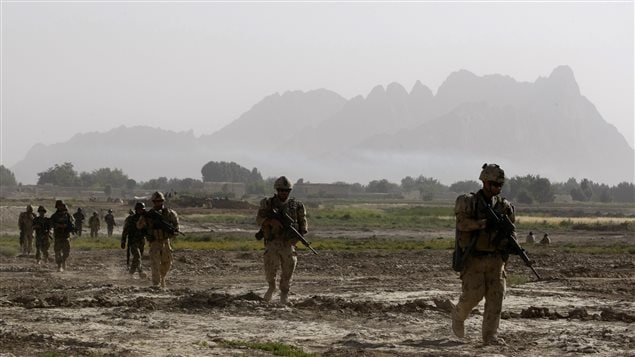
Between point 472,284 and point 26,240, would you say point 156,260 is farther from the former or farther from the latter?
point 26,240

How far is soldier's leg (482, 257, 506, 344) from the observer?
1152 centimetres

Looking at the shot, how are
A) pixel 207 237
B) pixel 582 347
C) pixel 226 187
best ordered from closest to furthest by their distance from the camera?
pixel 582 347 < pixel 207 237 < pixel 226 187

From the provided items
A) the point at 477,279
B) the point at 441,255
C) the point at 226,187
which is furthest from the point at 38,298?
the point at 226,187

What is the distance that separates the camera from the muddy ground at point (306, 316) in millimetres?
11241

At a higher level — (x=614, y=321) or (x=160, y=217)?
(x=160, y=217)

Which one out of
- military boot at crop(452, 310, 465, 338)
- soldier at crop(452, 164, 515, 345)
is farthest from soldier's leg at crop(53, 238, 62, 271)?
soldier at crop(452, 164, 515, 345)

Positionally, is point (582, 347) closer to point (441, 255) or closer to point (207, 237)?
point (441, 255)

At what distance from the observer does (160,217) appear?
59.6 ft

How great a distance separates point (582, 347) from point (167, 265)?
365 inches

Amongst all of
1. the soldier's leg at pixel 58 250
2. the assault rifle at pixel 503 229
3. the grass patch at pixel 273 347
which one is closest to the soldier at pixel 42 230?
the soldier's leg at pixel 58 250

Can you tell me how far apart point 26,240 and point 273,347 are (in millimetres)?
22064

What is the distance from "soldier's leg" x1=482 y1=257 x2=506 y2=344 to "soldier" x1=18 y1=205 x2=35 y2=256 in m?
21.7

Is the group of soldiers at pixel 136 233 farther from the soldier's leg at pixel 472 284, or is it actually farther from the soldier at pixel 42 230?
the soldier's leg at pixel 472 284

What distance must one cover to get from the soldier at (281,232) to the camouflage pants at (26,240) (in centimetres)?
1747
